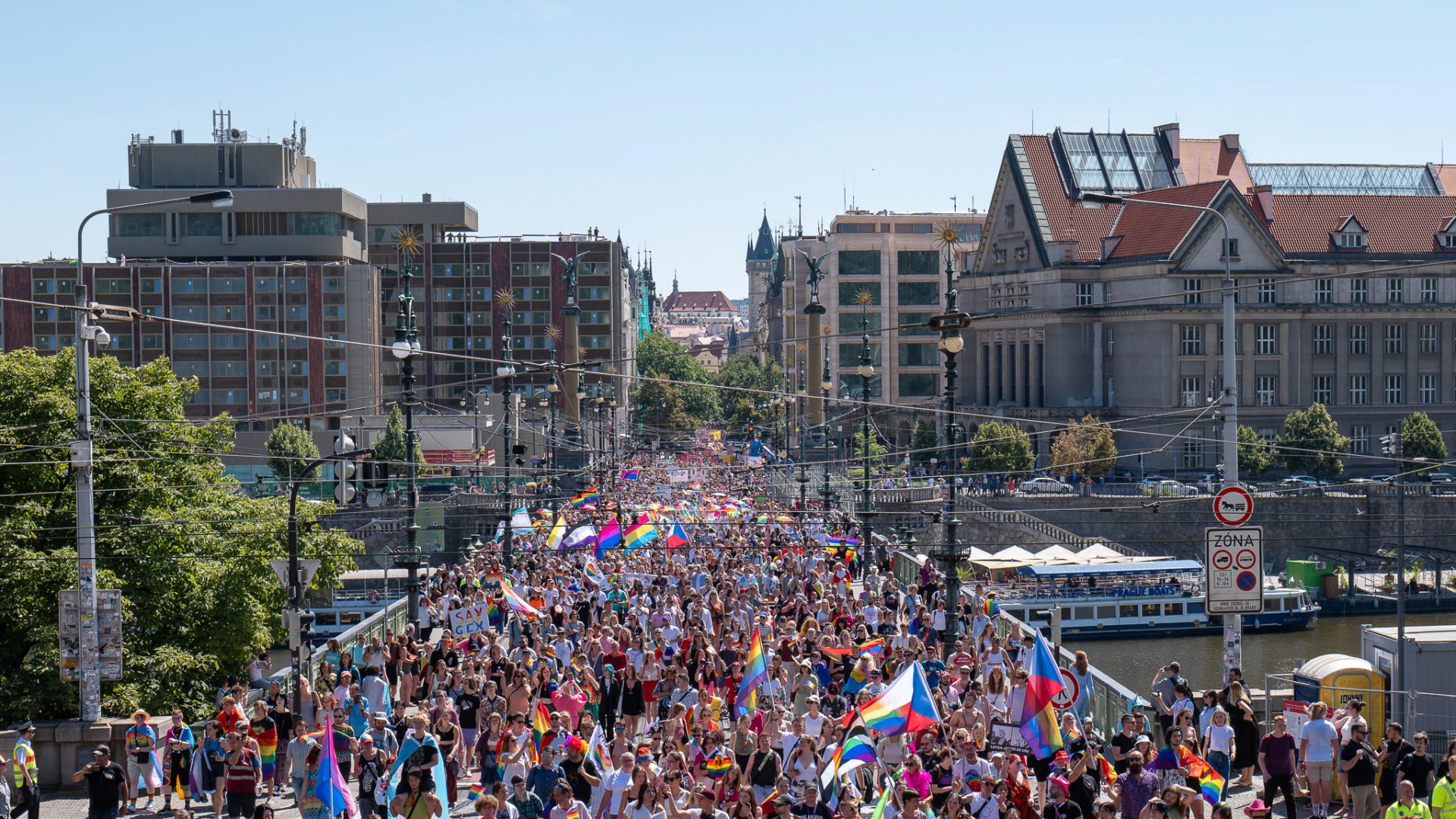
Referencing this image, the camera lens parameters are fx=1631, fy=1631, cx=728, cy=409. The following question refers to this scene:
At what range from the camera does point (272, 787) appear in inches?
807

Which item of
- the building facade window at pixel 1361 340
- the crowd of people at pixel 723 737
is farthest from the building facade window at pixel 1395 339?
the crowd of people at pixel 723 737

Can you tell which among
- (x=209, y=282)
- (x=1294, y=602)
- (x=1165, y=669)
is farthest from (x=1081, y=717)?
(x=209, y=282)

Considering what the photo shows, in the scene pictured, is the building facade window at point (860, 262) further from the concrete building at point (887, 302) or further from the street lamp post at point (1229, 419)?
the street lamp post at point (1229, 419)

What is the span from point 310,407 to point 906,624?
75.1 m

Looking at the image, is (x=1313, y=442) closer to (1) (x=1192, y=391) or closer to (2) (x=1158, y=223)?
(1) (x=1192, y=391)

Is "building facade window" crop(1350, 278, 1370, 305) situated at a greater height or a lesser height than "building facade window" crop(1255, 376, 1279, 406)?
greater

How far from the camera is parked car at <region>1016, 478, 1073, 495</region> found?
258 ft

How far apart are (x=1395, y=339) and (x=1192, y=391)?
13.3 metres

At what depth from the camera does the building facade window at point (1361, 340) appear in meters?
98.2

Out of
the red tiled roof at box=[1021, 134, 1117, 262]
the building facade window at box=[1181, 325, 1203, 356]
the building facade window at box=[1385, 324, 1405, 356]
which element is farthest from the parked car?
the building facade window at box=[1385, 324, 1405, 356]

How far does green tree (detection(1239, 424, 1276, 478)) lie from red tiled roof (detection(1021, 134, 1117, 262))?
69.3 ft

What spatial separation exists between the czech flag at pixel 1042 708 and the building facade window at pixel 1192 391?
79886 mm

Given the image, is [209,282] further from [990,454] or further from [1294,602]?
[1294,602]

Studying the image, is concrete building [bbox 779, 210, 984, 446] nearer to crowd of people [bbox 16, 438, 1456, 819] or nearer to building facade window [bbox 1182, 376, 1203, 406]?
building facade window [bbox 1182, 376, 1203, 406]
